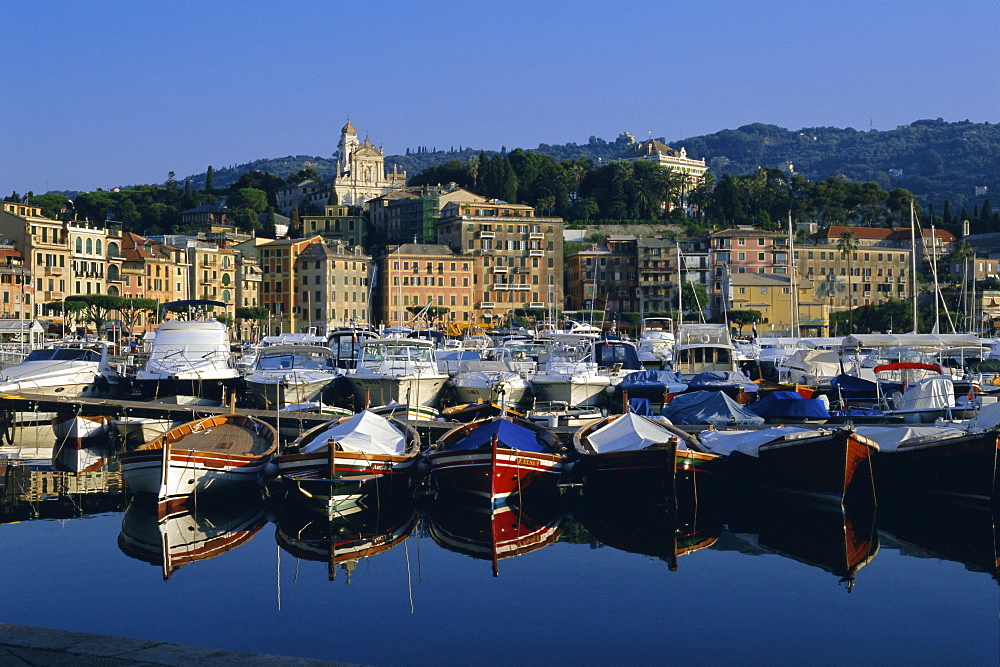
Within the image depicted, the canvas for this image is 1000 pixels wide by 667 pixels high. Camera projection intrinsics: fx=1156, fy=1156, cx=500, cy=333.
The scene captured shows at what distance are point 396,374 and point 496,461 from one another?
59.5ft

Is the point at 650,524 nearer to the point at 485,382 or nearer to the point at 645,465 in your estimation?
the point at 645,465

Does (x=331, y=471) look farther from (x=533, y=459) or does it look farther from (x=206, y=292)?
(x=206, y=292)

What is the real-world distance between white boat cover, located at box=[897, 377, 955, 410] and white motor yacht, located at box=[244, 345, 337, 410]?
20.3 meters

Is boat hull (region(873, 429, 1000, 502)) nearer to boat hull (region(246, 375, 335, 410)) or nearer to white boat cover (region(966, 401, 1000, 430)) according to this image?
white boat cover (region(966, 401, 1000, 430))

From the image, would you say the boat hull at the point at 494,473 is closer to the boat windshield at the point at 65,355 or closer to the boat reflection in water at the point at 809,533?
the boat reflection in water at the point at 809,533

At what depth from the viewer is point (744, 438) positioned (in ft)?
89.5

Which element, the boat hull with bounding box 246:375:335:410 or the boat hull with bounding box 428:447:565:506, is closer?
the boat hull with bounding box 428:447:565:506

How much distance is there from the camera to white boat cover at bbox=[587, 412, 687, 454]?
84.6 feet

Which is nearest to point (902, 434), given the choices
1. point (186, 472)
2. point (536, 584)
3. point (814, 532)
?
point (814, 532)

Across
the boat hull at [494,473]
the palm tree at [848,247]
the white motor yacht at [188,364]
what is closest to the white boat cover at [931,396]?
the boat hull at [494,473]

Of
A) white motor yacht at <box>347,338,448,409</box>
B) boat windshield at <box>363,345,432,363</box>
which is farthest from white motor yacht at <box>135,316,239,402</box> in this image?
boat windshield at <box>363,345,432,363</box>

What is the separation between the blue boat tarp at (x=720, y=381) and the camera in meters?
42.2

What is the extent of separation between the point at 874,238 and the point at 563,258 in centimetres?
3995

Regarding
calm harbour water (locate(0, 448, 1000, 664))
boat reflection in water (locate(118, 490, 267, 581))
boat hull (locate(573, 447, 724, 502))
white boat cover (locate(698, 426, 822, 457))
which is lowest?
calm harbour water (locate(0, 448, 1000, 664))
